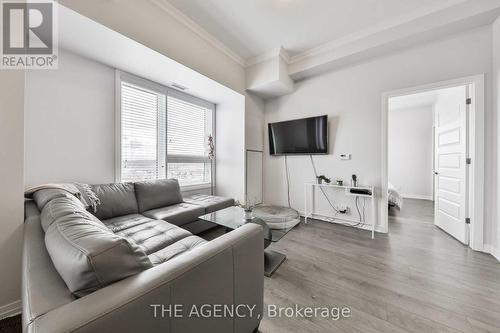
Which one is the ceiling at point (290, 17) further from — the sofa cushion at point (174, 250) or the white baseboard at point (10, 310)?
the white baseboard at point (10, 310)

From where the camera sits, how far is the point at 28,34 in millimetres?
1660

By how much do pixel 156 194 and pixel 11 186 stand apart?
1341 millimetres

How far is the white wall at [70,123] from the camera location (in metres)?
1.95

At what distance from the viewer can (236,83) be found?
3.33 metres

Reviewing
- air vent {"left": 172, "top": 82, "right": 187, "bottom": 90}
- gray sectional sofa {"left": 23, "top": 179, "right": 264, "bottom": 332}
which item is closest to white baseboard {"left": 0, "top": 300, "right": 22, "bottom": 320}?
gray sectional sofa {"left": 23, "top": 179, "right": 264, "bottom": 332}

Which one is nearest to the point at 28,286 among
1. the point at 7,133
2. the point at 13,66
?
the point at 7,133

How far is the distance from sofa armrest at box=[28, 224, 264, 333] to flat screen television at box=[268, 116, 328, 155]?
8.47 ft

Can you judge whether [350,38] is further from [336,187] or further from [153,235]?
[153,235]

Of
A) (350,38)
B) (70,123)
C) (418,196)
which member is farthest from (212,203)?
(418,196)

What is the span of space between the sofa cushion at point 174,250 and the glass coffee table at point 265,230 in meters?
0.47

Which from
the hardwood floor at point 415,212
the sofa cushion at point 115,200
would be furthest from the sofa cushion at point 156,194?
the hardwood floor at point 415,212

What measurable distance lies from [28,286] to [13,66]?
1.64m

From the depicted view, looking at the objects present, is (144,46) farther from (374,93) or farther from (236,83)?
(374,93)

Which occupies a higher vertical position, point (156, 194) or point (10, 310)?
point (156, 194)
